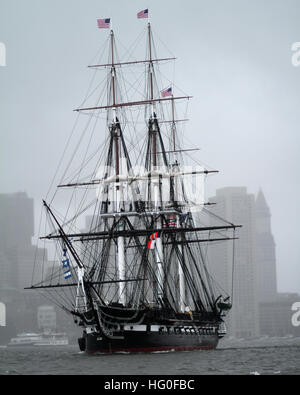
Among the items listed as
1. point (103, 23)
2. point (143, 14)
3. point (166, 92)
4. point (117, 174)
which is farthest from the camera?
point (166, 92)

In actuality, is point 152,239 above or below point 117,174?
below

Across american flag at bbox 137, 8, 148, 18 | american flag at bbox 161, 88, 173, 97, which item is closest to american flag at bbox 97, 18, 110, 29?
american flag at bbox 137, 8, 148, 18

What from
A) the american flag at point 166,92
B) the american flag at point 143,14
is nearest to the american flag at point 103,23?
the american flag at point 143,14

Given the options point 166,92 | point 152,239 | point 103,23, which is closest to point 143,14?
point 103,23

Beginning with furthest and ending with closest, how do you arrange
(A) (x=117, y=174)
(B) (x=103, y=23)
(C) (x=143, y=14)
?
(A) (x=117, y=174) < (C) (x=143, y=14) < (B) (x=103, y=23)

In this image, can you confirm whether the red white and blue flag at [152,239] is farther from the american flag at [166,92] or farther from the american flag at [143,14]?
the american flag at [143,14]

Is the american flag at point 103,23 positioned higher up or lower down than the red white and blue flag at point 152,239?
higher up

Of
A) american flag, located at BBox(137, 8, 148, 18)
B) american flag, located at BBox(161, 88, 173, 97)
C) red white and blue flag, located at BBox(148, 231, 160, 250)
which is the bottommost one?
red white and blue flag, located at BBox(148, 231, 160, 250)

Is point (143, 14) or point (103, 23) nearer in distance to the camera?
point (103, 23)

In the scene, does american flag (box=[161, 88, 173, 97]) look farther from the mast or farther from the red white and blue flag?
the red white and blue flag

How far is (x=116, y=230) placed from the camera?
94.0 m

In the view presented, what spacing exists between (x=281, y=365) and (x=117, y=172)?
32.4m

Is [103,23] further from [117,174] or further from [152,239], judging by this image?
[152,239]
